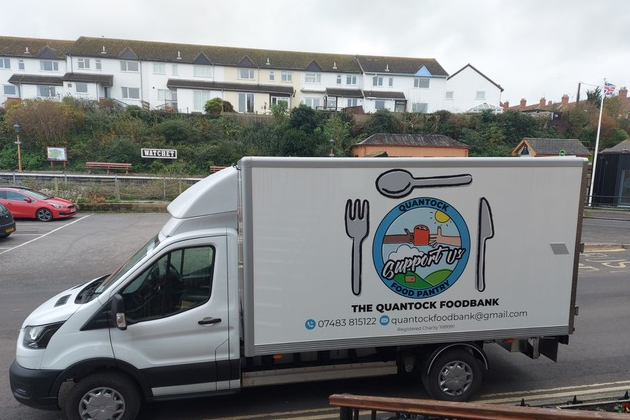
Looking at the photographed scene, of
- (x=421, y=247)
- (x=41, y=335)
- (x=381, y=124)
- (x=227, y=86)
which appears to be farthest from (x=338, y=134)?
(x=41, y=335)

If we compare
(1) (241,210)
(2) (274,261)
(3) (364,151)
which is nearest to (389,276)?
(2) (274,261)

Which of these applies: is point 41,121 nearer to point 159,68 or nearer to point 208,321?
point 159,68

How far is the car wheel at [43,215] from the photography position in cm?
1734

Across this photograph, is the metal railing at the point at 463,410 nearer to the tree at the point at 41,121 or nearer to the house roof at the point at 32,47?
the tree at the point at 41,121

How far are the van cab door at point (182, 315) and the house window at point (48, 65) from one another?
5538 centimetres

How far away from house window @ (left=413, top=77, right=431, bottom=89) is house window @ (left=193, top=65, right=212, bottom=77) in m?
25.3

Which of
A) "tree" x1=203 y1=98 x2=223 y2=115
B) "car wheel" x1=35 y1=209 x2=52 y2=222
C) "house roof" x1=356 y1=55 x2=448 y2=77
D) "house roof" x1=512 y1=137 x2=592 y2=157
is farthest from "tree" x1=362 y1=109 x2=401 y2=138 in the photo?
"car wheel" x1=35 y1=209 x2=52 y2=222

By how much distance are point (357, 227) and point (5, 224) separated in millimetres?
14283

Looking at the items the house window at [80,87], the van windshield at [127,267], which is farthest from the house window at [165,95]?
the van windshield at [127,267]

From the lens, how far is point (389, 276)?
4.48 meters

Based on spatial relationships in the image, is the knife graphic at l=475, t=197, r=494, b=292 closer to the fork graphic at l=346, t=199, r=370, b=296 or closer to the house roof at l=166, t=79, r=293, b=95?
the fork graphic at l=346, t=199, r=370, b=296

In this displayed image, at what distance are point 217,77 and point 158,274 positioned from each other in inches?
1882

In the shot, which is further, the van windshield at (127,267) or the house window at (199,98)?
the house window at (199,98)

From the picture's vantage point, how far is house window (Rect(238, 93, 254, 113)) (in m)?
47.5
